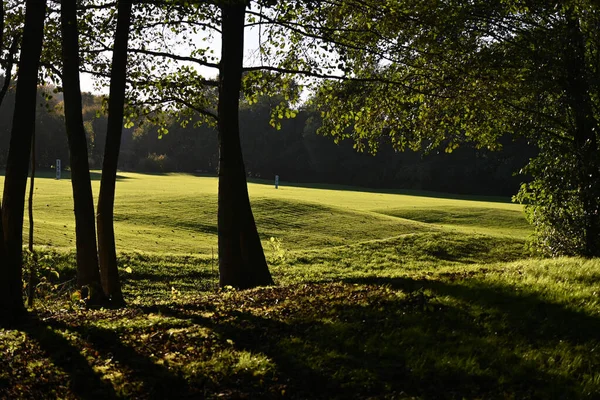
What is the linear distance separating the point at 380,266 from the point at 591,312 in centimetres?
1392

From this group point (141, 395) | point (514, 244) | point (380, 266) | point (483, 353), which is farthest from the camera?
point (514, 244)

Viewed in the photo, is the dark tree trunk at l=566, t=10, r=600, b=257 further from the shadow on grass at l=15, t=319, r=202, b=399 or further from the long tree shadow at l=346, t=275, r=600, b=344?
the shadow on grass at l=15, t=319, r=202, b=399

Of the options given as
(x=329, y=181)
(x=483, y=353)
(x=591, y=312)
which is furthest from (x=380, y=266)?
(x=329, y=181)

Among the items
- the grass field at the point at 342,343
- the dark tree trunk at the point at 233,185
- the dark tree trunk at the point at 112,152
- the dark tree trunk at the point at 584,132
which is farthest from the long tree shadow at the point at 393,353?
the dark tree trunk at the point at 584,132

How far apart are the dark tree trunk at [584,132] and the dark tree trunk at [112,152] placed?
34.8 ft

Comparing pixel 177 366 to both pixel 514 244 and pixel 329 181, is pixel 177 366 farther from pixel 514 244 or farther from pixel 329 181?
pixel 329 181

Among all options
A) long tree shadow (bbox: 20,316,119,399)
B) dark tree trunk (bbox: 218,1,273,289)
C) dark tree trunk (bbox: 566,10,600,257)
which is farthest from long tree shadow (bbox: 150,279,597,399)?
dark tree trunk (bbox: 566,10,600,257)

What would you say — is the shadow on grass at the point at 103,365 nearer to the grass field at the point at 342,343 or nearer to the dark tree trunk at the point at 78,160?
the grass field at the point at 342,343

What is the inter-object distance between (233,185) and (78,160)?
11.9ft

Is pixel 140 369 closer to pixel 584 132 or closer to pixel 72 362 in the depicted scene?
pixel 72 362

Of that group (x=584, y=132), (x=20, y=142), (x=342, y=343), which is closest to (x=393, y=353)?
(x=342, y=343)

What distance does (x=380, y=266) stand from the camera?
2166 centimetres

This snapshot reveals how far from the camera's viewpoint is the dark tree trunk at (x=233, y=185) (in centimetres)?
1338

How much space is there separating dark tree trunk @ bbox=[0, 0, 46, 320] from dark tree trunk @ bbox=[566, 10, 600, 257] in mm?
12498
